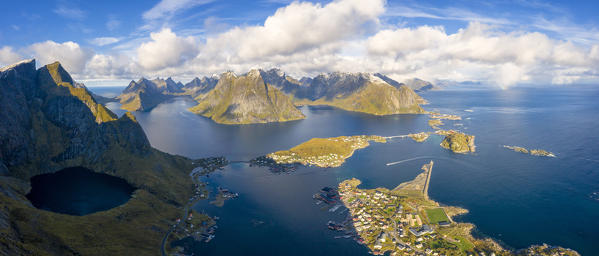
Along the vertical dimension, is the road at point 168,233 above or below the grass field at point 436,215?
below

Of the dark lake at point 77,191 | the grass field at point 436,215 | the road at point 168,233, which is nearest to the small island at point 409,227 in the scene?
the grass field at point 436,215

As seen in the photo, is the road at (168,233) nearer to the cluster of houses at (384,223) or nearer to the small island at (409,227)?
the small island at (409,227)

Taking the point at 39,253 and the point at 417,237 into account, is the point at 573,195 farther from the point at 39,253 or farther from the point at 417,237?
the point at 39,253

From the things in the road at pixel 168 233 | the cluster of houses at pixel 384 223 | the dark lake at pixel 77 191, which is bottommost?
the road at pixel 168 233

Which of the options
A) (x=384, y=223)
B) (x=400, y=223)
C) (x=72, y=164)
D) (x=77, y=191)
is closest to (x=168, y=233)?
(x=77, y=191)

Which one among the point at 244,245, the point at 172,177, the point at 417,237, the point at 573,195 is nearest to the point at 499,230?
the point at 417,237

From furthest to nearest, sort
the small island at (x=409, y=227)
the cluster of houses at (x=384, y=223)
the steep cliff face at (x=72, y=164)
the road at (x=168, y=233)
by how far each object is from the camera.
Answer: the cluster of houses at (x=384, y=223), the small island at (x=409, y=227), the road at (x=168, y=233), the steep cliff face at (x=72, y=164)

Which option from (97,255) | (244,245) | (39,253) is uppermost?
(39,253)
